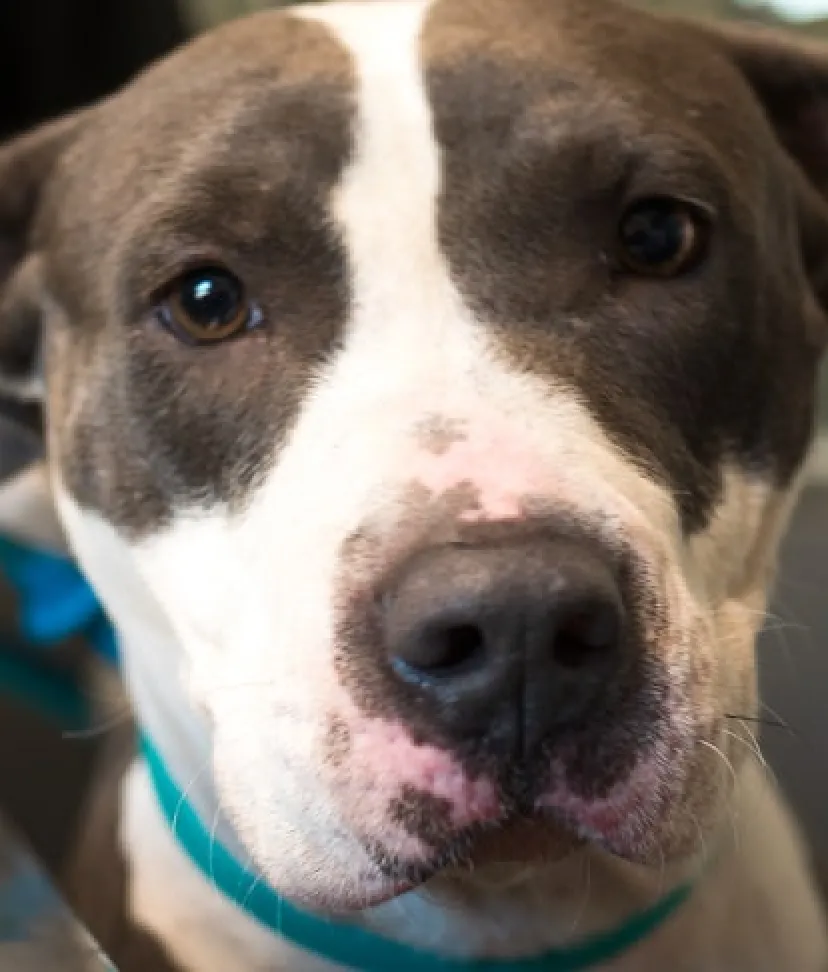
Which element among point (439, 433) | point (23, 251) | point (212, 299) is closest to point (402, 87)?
point (212, 299)

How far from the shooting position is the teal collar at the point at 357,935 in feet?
4.46

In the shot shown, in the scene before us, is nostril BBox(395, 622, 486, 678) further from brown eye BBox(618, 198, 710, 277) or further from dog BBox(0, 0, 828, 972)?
brown eye BBox(618, 198, 710, 277)

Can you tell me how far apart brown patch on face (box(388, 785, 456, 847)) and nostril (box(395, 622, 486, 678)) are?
9cm

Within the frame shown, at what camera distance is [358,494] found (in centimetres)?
107

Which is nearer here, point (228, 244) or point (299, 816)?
point (299, 816)

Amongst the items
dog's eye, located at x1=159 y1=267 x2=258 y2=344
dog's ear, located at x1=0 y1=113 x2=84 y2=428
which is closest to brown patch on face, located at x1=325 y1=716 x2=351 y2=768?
dog's eye, located at x1=159 y1=267 x2=258 y2=344

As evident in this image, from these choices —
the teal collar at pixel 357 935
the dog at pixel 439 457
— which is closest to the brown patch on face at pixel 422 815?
the dog at pixel 439 457

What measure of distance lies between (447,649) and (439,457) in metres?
0.16

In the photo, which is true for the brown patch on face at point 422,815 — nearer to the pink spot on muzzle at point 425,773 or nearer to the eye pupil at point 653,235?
the pink spot on muzzle at point 425,773

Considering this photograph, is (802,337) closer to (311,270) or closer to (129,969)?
(311,270)

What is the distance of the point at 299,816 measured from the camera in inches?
43.1

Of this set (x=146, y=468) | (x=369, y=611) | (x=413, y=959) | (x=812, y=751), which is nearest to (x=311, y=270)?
(x=146, y=468)

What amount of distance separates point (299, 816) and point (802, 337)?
26.6 inches

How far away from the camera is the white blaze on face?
1046 millimetres
